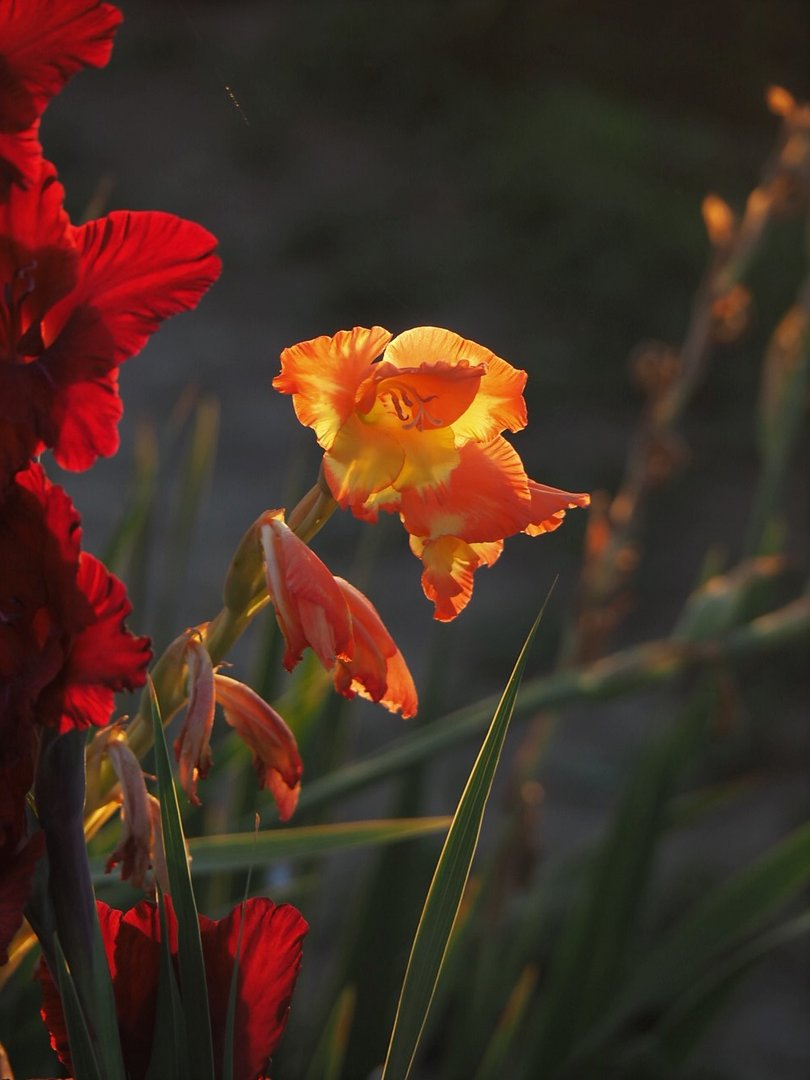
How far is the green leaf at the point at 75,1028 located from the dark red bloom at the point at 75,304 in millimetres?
131

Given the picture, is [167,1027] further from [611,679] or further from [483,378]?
[611,679]

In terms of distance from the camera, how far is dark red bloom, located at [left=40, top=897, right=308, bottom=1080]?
0.42 meters

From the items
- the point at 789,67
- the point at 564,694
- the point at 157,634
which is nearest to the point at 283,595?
the point at 564,694

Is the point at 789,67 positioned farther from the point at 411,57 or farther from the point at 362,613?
the point at 362,613

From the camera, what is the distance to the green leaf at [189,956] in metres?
0.41

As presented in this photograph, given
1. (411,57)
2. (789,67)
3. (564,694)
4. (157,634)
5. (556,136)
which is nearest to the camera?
(564,694)

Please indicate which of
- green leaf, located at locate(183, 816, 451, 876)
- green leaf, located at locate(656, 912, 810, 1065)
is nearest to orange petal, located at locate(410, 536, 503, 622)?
green leaf, located at locate(183, 816, 451, 876)

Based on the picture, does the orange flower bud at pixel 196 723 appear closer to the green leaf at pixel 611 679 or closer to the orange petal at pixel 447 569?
the orange petal at pixel 447 569

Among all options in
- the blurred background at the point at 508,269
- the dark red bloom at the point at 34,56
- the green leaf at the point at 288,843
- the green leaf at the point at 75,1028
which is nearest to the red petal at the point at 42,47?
the dark red bloom at the point at 34,56

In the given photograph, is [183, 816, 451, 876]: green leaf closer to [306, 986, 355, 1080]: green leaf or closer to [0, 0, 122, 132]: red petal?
[306, 986, 355, 1080]: green leaf

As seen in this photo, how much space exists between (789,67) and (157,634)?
11.6 ft

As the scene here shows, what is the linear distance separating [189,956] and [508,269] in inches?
148

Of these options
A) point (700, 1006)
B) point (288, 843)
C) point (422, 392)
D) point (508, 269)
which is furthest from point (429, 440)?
point (508, 269)

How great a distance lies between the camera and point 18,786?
0.36 m
